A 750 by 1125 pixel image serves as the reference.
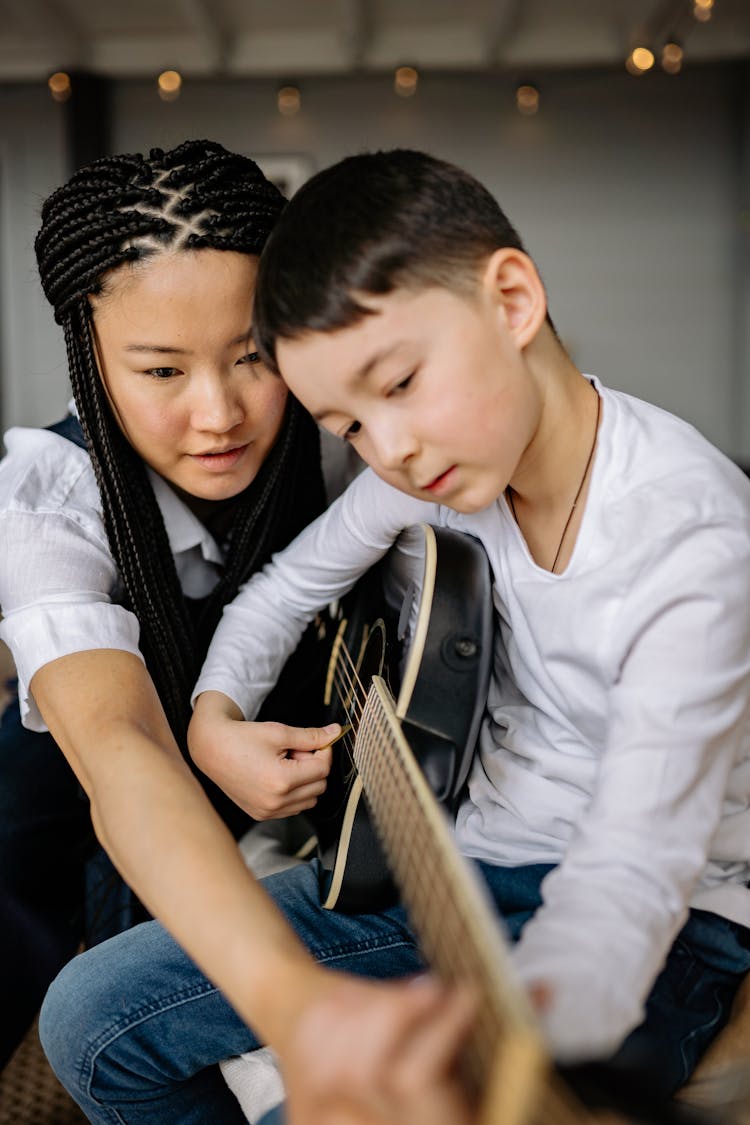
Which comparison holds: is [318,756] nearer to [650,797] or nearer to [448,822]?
[448,822]

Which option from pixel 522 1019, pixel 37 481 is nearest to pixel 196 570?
pixel 37 481

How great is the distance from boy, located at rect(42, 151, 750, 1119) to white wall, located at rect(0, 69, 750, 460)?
6.14 meters

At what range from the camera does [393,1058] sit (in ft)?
1.64

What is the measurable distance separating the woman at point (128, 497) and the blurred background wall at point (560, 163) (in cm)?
570

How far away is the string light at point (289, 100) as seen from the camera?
260 inches

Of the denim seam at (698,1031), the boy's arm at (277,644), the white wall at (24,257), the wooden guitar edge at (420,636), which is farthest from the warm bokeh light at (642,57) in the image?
the denim seam at (698,1031)

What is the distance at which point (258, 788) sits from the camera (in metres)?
1.11

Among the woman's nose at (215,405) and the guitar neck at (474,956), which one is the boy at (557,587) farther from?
the woman's nose at (215,405)

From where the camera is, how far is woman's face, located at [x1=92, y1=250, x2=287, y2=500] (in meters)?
1.14

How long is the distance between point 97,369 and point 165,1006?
2.36 feet

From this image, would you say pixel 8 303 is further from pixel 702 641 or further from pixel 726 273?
pixel 702 641

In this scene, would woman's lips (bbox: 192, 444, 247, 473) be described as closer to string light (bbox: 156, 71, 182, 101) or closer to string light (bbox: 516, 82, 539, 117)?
string light (bbox: 156, 71, 182, 101)

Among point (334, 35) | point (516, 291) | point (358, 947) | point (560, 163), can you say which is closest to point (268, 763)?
point (358, 947)

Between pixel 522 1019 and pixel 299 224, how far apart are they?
2.29 ft
